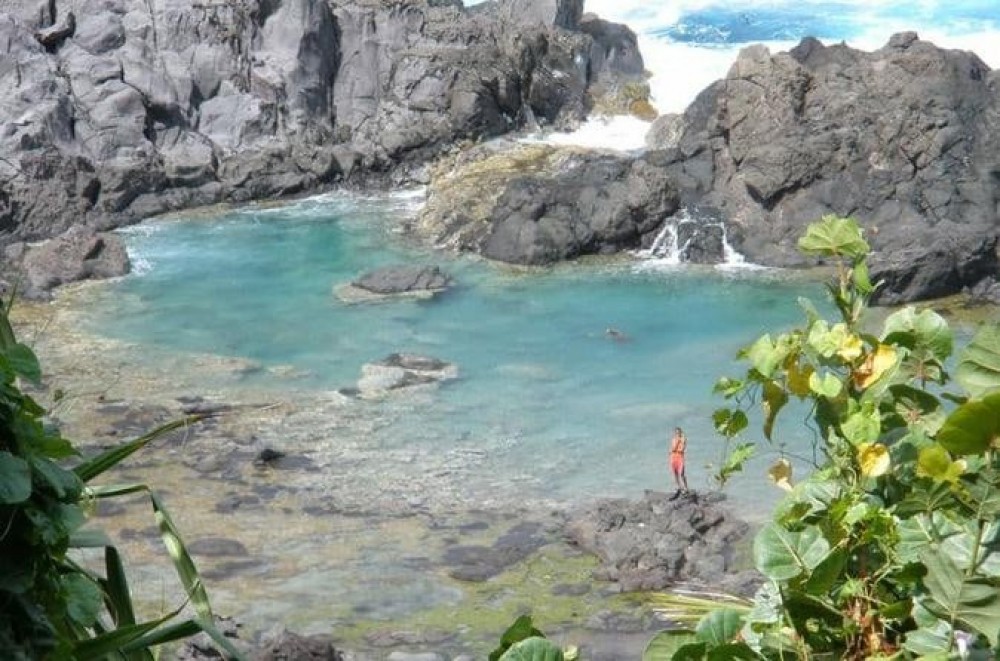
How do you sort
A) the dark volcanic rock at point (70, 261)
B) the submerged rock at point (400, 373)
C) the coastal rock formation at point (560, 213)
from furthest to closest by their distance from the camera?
the coastal rock formation at point (560, 213)
the dark volcanic rock at point (70, 261)
the submerged rock at point (400, 373)

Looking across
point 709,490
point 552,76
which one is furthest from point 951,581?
point 552,76

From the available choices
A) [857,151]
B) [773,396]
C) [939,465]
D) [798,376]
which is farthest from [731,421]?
[857,151]

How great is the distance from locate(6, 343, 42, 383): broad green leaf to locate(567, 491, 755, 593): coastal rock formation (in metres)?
13.4

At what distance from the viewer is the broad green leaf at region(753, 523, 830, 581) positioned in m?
4.08

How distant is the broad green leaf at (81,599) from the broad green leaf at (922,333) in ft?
8.03

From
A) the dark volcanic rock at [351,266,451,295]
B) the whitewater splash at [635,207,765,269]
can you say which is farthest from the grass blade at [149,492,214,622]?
the whitewater splash at [635,207,765,269]

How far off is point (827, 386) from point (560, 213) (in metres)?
29.3

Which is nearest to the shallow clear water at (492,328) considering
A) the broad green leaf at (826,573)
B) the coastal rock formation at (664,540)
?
the coastal rock formation at (664,540)

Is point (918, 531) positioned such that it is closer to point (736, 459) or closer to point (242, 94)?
point (736, 459)

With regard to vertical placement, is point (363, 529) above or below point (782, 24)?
above

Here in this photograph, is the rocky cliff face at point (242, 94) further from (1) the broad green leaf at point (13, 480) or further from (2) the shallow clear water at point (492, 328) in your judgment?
(1) the broad green leaf at point (13, 480)

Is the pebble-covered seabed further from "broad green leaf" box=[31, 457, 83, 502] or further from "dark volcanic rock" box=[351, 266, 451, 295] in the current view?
"broad green leaf" box=[31, 457, 83, 502]

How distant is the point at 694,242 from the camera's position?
33344mm

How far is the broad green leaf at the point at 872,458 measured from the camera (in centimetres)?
436
